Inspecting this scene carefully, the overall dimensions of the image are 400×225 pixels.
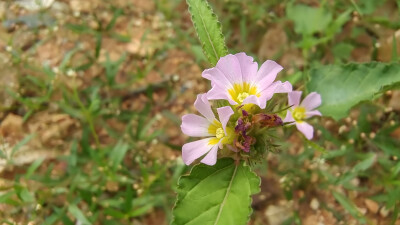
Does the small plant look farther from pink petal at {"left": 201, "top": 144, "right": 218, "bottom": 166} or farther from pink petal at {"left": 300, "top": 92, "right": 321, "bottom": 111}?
pink petal at {"left": 300, "top": 92, "right": 321, "bottom": 111}

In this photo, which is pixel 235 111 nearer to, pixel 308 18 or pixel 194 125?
pixel 194 125

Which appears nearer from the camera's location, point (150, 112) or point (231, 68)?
point (231, 68)

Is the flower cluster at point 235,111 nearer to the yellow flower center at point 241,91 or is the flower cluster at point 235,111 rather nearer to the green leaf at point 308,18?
the yellow flower center at point 241,91

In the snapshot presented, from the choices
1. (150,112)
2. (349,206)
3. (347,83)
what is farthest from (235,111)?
(150,112)

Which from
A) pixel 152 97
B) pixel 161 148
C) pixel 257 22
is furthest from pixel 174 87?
pixel 257 22

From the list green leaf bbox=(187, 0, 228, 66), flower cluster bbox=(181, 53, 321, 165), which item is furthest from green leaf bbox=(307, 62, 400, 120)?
green leaf bbox=(187, 0, 228, 66)
